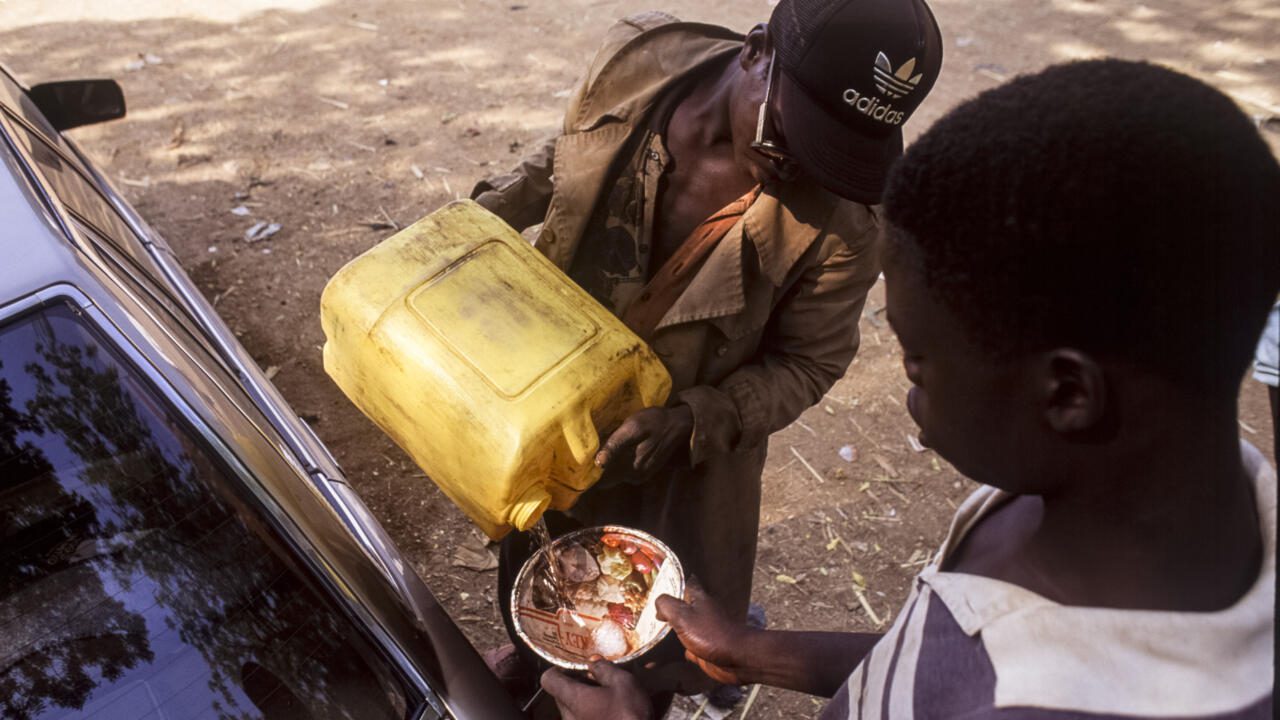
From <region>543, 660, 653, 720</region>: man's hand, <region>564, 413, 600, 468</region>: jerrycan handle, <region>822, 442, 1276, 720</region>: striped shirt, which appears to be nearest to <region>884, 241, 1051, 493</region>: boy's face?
<region>822, 442, 1276, 720</region>: striped shirt

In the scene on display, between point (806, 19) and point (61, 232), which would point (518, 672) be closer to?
point (61, 232)

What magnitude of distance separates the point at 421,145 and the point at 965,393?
211 inches

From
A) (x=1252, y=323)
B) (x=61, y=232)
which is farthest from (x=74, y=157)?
(x=1252, y=323)

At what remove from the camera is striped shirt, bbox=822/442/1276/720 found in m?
0.89

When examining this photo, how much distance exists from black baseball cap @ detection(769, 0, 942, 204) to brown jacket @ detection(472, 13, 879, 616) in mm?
168

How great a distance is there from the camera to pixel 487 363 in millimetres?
2055

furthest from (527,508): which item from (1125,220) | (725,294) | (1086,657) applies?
(1125,220)

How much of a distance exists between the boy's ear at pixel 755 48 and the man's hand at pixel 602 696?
4.71 feet

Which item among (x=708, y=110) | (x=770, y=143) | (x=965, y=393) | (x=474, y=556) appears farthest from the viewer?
(x=474, y=556)

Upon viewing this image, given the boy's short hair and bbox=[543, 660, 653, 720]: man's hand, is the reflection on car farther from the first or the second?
the boy's short hair

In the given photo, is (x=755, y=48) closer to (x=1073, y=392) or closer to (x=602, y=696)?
(x=1073, y=392)

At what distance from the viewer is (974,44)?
7539 millimetres

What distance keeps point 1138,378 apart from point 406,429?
5.66 ft

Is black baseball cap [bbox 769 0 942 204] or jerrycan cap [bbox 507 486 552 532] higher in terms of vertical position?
black baseball cap [bbox 769 0 942 204]
